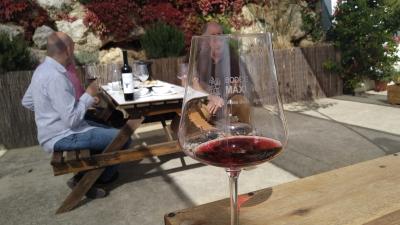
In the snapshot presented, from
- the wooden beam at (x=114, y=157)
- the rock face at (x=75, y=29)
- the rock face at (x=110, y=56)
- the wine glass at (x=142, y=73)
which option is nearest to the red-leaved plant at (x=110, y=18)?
the rock face at (x=75, y=29)

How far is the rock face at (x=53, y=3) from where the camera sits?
852cm

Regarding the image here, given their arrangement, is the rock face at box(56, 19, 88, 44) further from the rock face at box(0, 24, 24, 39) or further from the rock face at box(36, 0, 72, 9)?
the rock face at box(0, 24, 24, 39)

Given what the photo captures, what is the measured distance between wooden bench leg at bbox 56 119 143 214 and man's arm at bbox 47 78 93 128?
44 cm

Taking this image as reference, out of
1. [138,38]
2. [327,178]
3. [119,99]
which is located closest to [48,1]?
[138,38]

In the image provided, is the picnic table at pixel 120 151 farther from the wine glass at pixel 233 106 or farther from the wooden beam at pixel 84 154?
the wine glass at pixel 233 106

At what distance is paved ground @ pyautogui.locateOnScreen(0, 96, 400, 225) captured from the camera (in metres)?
3.40

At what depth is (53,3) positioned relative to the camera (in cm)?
870

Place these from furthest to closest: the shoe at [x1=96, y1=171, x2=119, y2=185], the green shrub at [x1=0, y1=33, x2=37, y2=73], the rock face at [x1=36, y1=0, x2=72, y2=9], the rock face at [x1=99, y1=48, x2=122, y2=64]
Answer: the rock face at [x1=99, y1=48, x2=122, y2=64], the rock face at [x1=36, y1=0, x2=72, y2=9], the green shrub at [x1=0, y1=33, x2=37, y2=73], the shoe at [x1=96, y1=171, x2=119, y2=185]

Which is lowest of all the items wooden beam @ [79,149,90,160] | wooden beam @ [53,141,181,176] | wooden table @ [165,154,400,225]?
wooden beam @ [53,141,181,176]

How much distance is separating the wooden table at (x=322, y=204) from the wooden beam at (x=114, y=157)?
7.87 ft

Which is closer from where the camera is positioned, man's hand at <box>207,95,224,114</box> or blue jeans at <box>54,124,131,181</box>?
man's hand at <box>207,95,224,114</box>

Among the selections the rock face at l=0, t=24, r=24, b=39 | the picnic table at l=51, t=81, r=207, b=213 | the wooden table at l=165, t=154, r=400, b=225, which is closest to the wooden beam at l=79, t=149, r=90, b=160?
the picnic table at l=51, t=81, r=207, b=213

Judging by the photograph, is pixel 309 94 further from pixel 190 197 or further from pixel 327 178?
pixel 327 178

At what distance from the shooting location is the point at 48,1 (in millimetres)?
8633
